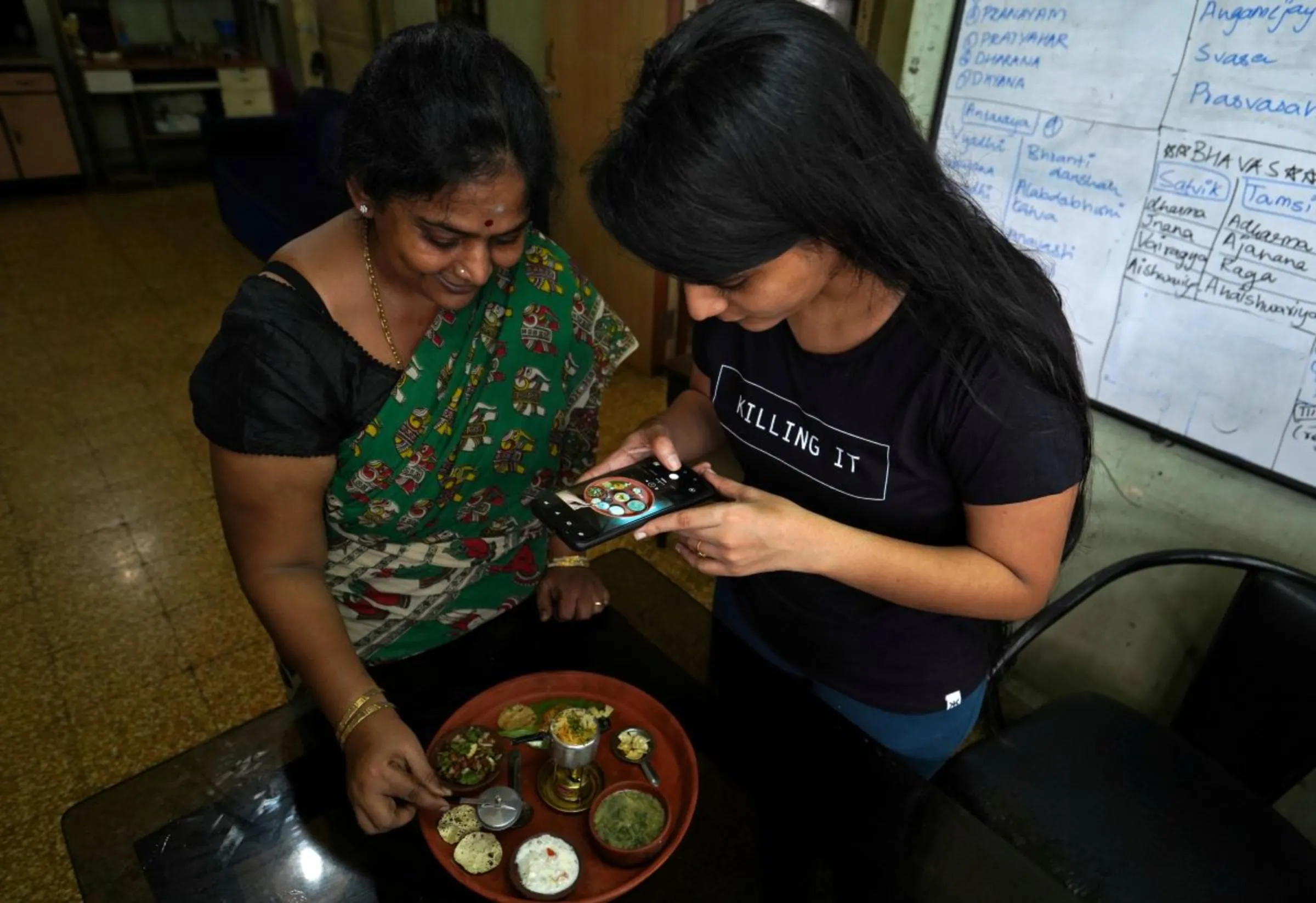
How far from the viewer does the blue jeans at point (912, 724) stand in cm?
96

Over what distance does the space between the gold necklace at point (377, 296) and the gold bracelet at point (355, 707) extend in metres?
0.35

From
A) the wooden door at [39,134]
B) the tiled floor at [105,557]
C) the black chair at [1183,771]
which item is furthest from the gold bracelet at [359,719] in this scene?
the wooden door at [39,134]

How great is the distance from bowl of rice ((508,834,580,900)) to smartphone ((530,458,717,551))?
0.92 feet

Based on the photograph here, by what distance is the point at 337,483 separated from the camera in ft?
2.97

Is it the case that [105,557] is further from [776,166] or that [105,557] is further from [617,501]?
[776,166]

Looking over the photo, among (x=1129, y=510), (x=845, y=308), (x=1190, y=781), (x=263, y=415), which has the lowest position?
(x=1190, y=781)

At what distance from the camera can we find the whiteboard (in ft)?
3.52

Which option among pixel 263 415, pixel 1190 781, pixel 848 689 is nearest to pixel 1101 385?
pixel 1190 781

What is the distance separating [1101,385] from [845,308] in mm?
806

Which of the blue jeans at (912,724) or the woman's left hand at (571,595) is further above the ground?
the woman's left hand at (571,595)

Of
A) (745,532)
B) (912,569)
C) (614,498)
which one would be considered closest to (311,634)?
(614,498)

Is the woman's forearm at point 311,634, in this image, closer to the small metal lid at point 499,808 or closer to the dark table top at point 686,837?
the dark table top at point 686,837

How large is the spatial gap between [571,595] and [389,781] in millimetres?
342

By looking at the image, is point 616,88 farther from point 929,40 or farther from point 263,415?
point 263,415
